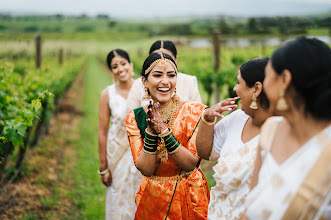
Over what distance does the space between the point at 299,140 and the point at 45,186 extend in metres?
5.20

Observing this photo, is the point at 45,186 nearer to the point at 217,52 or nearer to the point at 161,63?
the point at 161,63

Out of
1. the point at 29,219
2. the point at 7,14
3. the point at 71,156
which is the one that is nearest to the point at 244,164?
the point at 29,219

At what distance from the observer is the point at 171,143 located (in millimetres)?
2088

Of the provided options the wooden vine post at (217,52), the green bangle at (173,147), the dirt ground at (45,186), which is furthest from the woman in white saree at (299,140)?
the wooden vine post at (217,52)

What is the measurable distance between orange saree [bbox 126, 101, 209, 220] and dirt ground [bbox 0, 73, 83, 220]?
2.87 metres

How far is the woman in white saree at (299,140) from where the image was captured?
4.14 ft

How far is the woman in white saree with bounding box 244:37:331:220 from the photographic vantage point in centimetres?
126

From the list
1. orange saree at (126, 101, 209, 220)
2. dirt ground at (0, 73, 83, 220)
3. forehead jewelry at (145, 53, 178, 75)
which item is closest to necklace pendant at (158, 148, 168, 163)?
orange saree at (126, 101, 209, 220)

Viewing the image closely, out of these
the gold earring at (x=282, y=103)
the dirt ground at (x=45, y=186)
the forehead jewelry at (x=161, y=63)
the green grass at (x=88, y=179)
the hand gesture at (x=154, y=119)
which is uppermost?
the forehead jewelry at (x=161, y=63)

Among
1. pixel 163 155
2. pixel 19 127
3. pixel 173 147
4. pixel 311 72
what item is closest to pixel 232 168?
pixel 173 147

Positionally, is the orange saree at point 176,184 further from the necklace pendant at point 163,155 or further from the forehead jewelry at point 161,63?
the forehead jewelry at point 161,63

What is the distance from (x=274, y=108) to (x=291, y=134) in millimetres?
138

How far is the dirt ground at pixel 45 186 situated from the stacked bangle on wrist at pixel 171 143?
3.24 m

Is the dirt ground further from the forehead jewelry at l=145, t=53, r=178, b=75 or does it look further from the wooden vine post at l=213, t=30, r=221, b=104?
the wooden vine post at l=213, t=30, r=221, b=104
